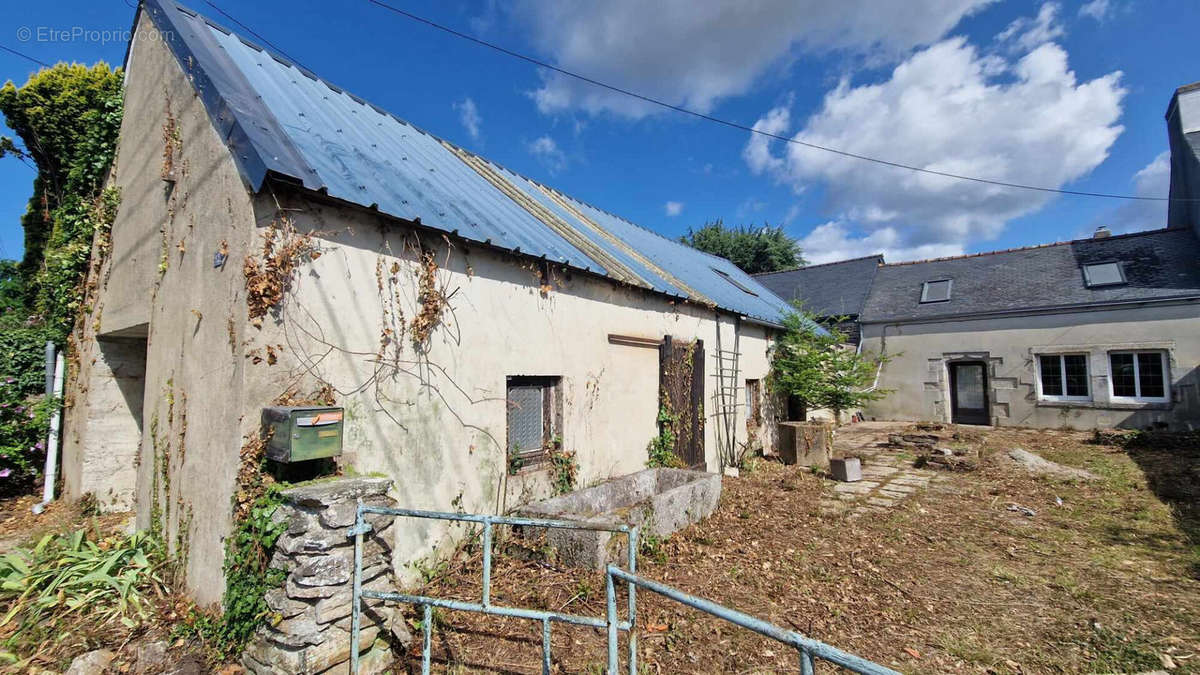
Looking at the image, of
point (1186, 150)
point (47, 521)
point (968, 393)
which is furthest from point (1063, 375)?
point (47, 521)

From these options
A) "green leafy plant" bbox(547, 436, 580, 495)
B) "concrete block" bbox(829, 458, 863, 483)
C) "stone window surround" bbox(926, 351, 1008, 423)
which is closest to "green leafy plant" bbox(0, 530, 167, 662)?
"green leafy plant" bbox(547, 436, 580, 495)

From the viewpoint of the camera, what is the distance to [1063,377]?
14.3 metres

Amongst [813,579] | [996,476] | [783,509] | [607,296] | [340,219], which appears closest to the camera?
[340,219]

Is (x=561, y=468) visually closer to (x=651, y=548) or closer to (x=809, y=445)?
(x=651, y=548)

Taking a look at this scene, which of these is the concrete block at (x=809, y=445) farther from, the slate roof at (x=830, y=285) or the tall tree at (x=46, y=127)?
the tall tree at (x=46, y=127)

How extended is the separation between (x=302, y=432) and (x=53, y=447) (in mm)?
6335

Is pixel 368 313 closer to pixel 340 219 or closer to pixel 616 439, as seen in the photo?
pixel 340 219

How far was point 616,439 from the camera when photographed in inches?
265

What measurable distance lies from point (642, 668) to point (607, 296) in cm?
423

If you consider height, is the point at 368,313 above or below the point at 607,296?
below

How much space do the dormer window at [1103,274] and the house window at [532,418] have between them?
16.8 m

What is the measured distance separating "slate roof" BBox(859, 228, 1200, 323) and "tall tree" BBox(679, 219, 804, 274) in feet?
34.2

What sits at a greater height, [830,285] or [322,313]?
[830,285]

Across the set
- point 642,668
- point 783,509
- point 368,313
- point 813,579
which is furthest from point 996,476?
point 368,313
